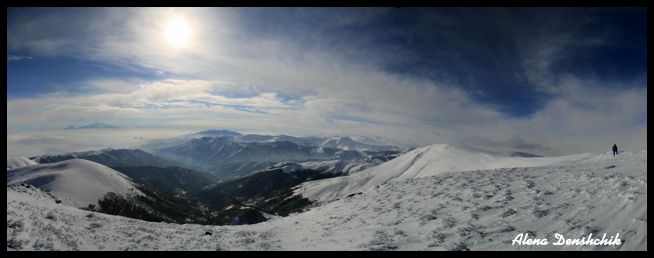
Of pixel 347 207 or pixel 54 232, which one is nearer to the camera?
pixel 54 232

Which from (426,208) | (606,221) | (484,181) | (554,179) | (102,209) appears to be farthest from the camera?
(102,209)

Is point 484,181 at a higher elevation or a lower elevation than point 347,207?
higher

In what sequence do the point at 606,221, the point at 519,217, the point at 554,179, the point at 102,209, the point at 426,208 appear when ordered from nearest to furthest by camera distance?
the point at 606,221, the point at 519,217, the point at 426,208, the point at 554,179, the point at 102,209

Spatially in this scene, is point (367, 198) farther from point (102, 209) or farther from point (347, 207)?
point (102, 209)

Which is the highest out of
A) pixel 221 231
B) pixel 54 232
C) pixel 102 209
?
pixel 54 232

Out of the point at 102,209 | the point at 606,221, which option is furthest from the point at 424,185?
the point at 102,209

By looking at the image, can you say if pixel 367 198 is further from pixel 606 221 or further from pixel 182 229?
pixel 606 221
